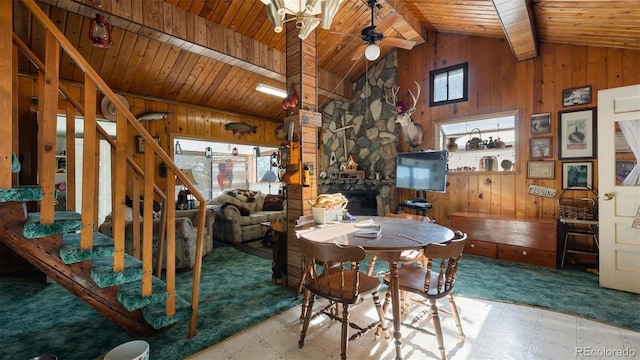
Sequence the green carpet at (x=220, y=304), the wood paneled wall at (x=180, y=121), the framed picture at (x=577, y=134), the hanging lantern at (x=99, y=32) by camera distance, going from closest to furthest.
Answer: the green carpet at (x=220, y=304) → the hanging lantern at (x=99, y=32) → the framed picture at (x=577, y=134) → the wood paneled wall at (x=180, y=121)

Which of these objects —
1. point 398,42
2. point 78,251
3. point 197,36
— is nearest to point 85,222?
point 78,251

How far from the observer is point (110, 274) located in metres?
1.70

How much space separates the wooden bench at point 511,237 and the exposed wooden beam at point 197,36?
4001 millimetres

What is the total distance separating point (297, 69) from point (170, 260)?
7.30 feet

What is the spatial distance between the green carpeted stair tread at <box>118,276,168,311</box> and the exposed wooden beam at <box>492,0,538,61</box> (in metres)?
3.81

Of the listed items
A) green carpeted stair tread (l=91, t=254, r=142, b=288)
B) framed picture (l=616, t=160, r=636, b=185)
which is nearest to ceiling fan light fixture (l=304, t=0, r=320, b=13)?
green carpeted stair tread (l=91, t=254, r=142, b=288)

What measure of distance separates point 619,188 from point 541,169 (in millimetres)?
1286

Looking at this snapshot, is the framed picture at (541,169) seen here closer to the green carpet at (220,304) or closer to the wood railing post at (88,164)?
the green carpet at (220,304)

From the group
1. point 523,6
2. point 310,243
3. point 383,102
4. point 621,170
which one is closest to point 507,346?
point 310,243

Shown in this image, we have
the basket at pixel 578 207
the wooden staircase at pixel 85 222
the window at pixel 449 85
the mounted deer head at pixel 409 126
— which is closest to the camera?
the wooden staircase at pixel 85 222

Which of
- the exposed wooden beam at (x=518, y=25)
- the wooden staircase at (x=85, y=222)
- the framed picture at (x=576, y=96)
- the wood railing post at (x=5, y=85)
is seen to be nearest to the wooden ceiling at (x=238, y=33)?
the exposed wooden beam at (x=518, y=25)

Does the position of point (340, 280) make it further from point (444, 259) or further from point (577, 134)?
point (577, 134)

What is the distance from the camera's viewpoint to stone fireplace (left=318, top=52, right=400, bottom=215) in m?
5.60

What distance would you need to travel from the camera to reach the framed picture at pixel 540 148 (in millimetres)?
4016
